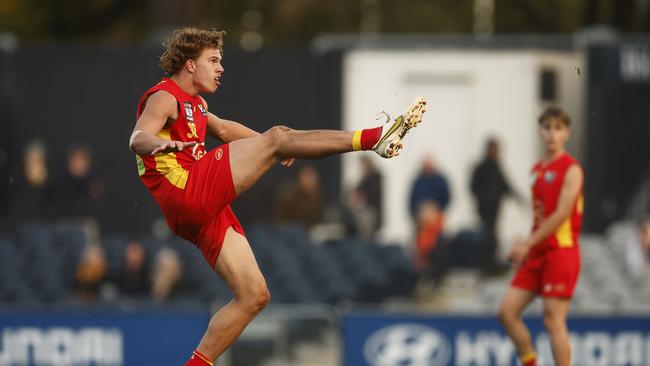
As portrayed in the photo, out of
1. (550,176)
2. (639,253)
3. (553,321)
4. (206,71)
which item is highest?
(206,71)

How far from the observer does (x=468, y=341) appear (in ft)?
47.2

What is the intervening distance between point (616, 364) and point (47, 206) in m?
8.75

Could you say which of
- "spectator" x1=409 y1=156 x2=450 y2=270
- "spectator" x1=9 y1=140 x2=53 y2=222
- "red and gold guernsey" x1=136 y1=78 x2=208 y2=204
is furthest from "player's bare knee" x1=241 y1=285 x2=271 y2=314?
"spectator" x1=9 y1=140 x2=53 y2=222

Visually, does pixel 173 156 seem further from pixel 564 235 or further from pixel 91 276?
pixel 91 276

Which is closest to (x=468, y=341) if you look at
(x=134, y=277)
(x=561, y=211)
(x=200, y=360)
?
(x=561, y=211)

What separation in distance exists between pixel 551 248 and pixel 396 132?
289cm

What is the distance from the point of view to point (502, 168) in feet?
64.2

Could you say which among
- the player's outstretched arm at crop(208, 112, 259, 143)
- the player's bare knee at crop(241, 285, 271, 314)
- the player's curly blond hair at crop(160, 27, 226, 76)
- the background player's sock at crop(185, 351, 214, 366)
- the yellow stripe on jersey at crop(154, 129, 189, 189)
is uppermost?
the player's curly blond hair at crop(160, 27, 226, 76)

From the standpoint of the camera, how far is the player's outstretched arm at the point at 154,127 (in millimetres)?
8688

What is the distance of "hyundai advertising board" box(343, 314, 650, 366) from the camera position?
14.3m

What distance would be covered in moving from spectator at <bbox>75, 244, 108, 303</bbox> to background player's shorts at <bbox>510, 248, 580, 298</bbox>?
6889 mm

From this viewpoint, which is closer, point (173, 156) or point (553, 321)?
point (173, 156)

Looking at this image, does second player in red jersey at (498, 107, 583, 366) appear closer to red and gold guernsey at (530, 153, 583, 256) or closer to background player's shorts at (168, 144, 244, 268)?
red and gold guernsey at (530, 153, 583, 256)

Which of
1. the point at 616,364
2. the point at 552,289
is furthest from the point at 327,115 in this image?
the point at 552,289
